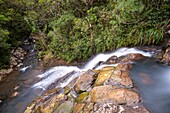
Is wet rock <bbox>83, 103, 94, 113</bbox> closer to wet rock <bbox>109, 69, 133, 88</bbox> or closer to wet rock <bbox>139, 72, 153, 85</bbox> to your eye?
wet rock <bbox>109, 69, 133, 88</bbox>

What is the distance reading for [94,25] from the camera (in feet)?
34.8

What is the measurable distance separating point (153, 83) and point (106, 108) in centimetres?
202

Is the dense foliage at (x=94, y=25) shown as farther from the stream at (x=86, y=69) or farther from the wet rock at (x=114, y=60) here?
the wet rock at (x=114, y=60)

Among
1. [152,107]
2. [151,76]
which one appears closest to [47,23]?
[151,76]

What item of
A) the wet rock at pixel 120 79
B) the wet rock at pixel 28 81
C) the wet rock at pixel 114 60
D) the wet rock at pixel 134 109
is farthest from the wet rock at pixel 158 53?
the wet rock at pixel 28 81

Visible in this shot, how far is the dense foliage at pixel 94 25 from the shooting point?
8625mm

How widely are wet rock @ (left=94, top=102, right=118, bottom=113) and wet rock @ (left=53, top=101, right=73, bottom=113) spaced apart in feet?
3.17

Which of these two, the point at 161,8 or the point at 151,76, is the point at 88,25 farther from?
the point at 151,76

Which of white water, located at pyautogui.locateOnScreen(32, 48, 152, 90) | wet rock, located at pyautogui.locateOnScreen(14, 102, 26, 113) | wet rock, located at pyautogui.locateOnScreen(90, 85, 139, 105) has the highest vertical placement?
wet rock, located at pyautogui.locateOnScreen(90, 85, 139, 105)

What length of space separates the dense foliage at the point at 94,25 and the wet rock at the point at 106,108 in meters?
4.58

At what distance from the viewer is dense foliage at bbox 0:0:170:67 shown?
28.3ft

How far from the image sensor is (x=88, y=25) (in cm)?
1057

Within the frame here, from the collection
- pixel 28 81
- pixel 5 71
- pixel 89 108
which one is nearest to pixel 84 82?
pixel 89 108

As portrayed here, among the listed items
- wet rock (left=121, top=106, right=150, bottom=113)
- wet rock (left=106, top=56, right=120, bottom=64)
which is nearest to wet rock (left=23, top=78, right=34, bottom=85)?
wet rock (left=106, top=56, right=120, bottom=64)
